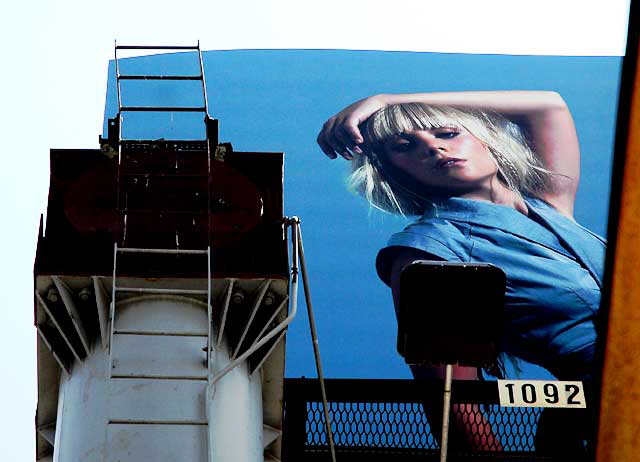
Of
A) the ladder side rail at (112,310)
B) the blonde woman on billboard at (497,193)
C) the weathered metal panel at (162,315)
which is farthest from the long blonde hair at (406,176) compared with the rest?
the ladder side rail at (112,310)

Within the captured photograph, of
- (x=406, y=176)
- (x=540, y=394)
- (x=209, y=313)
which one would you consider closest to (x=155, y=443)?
(x=209, y=313)

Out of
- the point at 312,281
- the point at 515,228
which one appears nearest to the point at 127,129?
the point at 312,281

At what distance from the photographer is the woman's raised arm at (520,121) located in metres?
34.4

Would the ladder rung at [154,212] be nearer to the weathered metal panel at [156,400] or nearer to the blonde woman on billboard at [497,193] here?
the weathered metal panel at [156,400]

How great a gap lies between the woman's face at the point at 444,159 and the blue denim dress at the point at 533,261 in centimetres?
75

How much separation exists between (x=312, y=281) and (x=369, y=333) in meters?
2.45

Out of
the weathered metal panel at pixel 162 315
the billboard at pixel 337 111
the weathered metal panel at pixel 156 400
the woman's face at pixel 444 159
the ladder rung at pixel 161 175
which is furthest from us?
the woman's face at pixel 444 159

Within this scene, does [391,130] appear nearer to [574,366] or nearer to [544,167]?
[544,167]

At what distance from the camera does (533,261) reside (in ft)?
101

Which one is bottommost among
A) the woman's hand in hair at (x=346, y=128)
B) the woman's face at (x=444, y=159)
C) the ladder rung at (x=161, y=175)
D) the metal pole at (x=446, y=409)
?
the metal pole at (x=446, y=409)

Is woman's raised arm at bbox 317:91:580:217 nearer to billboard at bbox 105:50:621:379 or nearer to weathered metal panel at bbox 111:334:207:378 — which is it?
billboard at bbox 105:50:621:379

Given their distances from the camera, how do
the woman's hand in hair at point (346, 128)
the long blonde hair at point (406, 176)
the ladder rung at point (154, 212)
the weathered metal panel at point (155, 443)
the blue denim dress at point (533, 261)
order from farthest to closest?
the woman's hand in hair at point (346, 128)
the long blonde hair at point (406, 176)
the blue denim dress at point (533, 261)
the ladder rung at point (154, 212)
the weathered metal panel at point (155, 443)

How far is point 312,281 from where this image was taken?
1297 inches

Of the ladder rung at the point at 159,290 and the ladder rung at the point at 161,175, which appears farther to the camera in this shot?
the ladder rung at the point at 161,175
